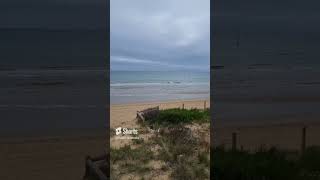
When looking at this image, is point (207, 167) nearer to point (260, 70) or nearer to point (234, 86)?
point (260, 70)

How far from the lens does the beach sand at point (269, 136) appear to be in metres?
3.10

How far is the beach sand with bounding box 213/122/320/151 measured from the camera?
122 inches

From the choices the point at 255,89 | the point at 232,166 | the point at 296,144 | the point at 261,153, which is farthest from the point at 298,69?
the point at 232,166

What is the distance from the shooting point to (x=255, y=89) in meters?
6.32
